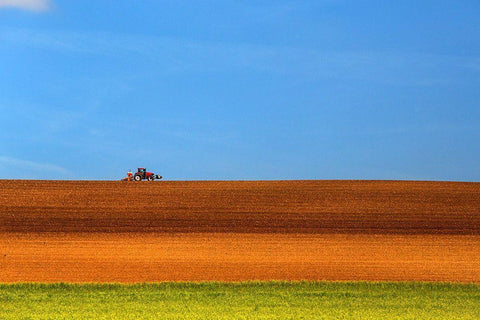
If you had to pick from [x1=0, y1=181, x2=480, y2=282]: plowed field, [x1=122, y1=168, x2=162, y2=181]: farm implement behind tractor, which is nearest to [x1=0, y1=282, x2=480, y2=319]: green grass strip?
[x1=0, y1=181, x2=480, y2=282]: plowed field

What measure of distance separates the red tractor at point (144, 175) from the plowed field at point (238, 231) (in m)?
2.09

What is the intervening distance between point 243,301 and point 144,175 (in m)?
14.5

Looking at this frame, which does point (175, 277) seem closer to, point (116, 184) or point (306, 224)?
point (306, 224)

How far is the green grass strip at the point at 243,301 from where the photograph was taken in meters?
8.89

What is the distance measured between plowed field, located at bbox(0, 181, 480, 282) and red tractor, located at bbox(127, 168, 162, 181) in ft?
6.85

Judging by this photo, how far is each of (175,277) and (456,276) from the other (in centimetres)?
601

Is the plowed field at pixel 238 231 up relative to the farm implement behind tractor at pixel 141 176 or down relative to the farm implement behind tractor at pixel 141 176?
down

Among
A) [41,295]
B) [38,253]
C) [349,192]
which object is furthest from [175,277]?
[349,192]

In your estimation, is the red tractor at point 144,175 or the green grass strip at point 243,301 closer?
the green grass strip at point 243,301

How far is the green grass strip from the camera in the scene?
29.2 feet

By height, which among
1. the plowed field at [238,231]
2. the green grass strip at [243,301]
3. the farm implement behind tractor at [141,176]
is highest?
the farm implement behind tractor at [141,176]

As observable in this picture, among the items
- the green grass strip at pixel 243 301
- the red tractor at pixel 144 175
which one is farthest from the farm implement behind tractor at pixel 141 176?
the green grass strip at pixel 243 301

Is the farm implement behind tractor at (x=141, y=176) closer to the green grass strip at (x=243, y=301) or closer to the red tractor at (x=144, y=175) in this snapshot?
the red tractor at (x=144, y=175)

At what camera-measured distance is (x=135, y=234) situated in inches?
688
